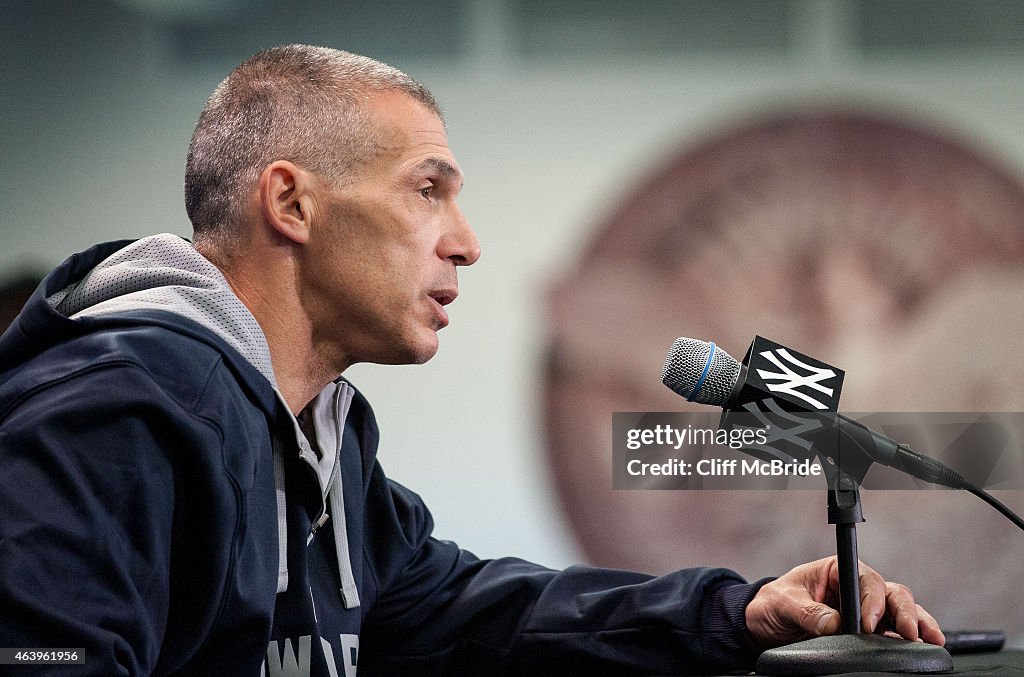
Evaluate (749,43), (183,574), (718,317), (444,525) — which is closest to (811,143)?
(749,43)

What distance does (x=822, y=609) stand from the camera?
3.00 ft

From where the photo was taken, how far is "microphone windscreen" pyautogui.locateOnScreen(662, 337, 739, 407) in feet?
2.72

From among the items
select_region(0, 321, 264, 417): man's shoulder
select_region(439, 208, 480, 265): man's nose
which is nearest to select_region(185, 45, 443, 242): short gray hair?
select_region(439, 208, 480, 265): man's nose

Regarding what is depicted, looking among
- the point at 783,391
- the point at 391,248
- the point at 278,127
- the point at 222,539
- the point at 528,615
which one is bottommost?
the point at 528,615

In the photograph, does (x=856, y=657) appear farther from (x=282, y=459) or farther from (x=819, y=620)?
(x=282, y=459)

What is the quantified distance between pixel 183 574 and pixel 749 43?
1.90 m

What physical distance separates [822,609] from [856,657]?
0.29 feet

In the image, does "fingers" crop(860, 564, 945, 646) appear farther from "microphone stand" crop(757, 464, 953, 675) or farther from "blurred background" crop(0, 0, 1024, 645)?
"blurred background" crop(0, 0, 1024, 645)

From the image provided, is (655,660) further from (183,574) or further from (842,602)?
(183,574)

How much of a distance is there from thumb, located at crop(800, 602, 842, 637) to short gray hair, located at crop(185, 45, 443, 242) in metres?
0.58

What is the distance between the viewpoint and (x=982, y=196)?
7.53ft

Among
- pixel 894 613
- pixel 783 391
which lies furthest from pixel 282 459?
pixel 894 613

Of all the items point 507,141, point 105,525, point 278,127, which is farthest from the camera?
point 507,141

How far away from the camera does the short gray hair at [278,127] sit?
39.6 inches
